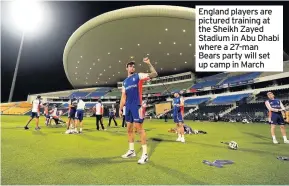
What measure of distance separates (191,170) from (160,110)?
155ft

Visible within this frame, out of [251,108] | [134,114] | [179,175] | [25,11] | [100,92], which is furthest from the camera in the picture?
[100,92]

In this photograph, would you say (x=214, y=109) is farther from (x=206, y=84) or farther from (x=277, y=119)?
(x=277, y=119)

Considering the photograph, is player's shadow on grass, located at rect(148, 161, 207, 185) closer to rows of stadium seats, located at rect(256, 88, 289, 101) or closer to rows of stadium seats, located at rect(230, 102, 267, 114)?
rows of stadium seats, located at rect(230, 102, 267, 114)

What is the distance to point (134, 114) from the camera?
5500mm

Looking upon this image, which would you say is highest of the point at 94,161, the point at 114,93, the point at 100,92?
the point at 100,92

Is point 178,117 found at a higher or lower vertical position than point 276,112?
lower

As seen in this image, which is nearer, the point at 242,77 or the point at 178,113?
the point at 178,113

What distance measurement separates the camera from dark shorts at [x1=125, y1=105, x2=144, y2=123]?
545 cm

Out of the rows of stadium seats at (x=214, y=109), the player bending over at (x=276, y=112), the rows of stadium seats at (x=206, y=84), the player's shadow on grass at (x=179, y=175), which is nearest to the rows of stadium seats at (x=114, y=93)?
the rows of stadium seats at (x=206, y=84)

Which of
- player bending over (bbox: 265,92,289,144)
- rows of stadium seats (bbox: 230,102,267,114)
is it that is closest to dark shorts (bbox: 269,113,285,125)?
player bending over (bbox: 265,92,289,144)

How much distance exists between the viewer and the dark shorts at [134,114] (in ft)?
17.9

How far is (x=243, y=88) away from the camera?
144 feet

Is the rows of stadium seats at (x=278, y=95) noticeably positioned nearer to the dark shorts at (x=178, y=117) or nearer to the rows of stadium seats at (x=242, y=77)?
the rows of stadium seats at (x=242, y=77)

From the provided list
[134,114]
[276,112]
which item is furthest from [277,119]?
[134,114]
